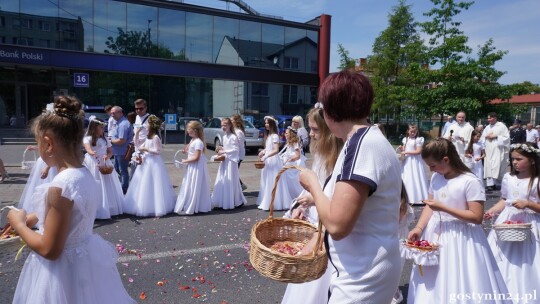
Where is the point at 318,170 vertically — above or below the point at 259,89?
below

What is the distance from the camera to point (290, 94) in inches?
1176

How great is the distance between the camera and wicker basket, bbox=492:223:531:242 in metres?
3.57

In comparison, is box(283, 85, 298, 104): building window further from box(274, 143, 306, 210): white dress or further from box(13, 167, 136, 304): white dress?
box(13, 167, 136, 304): white dress

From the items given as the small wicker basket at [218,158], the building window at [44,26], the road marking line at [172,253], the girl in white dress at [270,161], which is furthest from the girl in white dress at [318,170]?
the building window at [44,26]

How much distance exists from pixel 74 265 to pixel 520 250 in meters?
3.94

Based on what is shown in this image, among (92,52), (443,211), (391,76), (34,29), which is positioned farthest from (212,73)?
(443,211)

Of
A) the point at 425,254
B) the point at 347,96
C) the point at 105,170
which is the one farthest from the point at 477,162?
the point at 347,96

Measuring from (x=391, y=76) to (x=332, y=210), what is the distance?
2702cm

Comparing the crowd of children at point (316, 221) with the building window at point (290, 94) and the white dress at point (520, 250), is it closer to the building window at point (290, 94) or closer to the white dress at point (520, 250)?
the white dress at point (520, 250)

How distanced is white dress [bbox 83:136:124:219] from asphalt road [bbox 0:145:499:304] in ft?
0.62

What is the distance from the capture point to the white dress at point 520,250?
12.5ft

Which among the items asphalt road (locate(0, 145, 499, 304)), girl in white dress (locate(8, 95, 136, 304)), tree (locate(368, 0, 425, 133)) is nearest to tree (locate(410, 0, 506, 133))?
tree (locate(368, 0, 425, 133))

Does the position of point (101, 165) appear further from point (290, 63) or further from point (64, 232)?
point (290, 63)

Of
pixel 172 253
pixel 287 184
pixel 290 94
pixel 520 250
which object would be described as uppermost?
pixel 290 94
